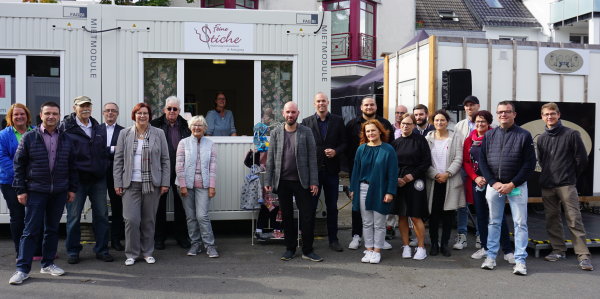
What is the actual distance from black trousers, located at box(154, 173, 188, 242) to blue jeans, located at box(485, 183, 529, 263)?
11.8 feet

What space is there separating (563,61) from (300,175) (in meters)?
4.46

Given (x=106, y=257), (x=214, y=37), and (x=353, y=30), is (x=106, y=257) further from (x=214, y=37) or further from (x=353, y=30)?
(x=353, y=30)

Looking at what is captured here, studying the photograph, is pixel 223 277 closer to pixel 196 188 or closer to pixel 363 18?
pixel 196 188

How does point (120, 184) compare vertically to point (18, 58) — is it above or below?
below

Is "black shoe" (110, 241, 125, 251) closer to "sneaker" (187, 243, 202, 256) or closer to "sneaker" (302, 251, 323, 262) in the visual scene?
"sneaker" (187, 243, 202, 256)

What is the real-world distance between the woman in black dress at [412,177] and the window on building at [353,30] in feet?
43.5

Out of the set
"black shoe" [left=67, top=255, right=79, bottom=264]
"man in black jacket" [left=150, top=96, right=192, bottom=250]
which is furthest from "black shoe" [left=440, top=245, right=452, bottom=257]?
"black shoe" [left=67, top=255, right=79, bottom=264]

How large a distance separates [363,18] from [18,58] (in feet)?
47.6

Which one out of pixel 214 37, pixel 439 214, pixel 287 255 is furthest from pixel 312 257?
pixel 214 37

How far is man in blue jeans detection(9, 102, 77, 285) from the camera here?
528 centimetres

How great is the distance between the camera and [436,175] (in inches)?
251

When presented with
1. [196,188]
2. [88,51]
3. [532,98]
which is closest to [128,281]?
[196,188]

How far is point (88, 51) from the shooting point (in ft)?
22.8

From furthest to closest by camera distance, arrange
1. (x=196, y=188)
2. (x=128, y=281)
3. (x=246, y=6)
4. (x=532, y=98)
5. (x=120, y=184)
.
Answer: (x=246, y=6)
(x=532, y=98)
(x=196, y=188)
(x=120, y=184)
(x=128, y=281)
